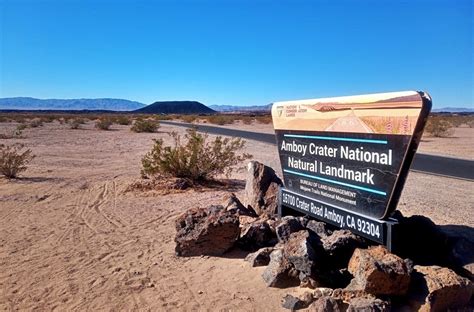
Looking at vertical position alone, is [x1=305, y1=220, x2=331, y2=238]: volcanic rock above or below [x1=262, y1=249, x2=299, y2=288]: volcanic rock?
above

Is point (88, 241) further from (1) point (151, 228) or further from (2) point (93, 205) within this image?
(2) point (93, 205)

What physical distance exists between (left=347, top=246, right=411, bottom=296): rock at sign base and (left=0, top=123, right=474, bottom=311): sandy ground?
3.12 feet

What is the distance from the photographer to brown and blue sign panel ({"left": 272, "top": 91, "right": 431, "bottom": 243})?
446 cm

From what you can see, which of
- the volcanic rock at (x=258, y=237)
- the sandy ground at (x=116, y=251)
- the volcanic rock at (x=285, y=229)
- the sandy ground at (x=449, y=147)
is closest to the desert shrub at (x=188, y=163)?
the sandy ground at (x=116, y=251)

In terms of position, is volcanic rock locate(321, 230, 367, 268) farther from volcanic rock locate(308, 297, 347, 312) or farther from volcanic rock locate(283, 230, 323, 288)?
volcanic rock locate(308, 297, 347, 312)

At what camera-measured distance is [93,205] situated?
32.6ft

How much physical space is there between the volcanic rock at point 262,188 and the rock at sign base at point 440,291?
3391 millimetres

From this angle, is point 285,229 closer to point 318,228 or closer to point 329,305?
point 318,228

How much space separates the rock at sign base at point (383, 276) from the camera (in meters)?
4.13

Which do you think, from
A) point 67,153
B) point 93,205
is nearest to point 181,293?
point 93,205

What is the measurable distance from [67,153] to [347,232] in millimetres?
19666

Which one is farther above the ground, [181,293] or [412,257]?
[412,257]

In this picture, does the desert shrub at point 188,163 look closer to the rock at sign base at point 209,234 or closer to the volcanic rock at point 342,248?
the rock at sign base at point 209,234

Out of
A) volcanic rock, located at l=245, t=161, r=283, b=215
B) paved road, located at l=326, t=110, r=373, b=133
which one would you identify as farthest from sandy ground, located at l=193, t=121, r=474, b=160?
paved road, located at l=326, t=110, r=373, b=133
